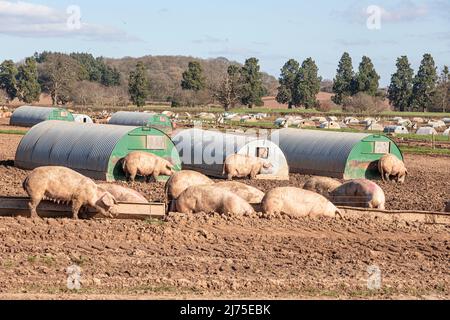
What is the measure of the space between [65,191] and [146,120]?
137 ft

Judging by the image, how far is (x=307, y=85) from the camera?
413 ft

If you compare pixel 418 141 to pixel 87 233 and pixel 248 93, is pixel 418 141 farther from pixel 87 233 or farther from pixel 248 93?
pixel 248 93

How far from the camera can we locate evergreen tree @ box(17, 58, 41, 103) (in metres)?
122

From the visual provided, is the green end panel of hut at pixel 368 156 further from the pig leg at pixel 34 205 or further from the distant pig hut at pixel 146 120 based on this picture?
the distant pig hut at pixel 146 120

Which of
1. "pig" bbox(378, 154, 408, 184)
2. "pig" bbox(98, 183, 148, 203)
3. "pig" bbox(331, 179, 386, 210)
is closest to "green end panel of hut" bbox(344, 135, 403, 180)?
"pig" bbox(378, 154, 408, 184)

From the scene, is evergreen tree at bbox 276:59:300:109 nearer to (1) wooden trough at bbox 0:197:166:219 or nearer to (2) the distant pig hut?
(2) the distant pig hut

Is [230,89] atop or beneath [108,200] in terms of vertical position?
atop

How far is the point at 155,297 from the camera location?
11.7 m

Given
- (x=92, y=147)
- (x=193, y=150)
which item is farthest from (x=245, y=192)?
(x=193, y=150)

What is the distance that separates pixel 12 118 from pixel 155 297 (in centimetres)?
5956

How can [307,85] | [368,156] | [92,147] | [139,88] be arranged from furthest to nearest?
[307,85] → [139,88] → [368,156] → [92,147]

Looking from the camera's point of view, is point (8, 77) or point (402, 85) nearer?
point (402, 85)

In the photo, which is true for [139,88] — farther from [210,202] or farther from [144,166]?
[210,202]

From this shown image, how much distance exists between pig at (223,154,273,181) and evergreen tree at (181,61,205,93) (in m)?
94.8
